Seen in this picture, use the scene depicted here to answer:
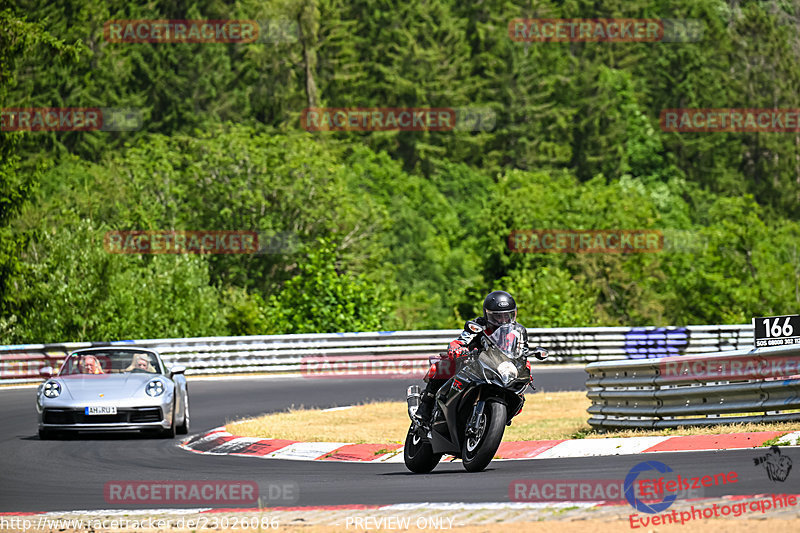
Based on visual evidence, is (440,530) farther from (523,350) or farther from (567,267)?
(567,267)

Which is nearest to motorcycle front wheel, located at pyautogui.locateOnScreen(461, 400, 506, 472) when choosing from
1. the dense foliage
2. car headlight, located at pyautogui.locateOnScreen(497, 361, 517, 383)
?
car headlight, located at pyautogui.locateOnScreen(497, 361, 517, 383)

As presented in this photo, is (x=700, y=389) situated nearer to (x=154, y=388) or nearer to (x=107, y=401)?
(x=154, y=388)

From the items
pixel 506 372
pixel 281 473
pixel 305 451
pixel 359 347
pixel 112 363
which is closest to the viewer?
pixel 506 372

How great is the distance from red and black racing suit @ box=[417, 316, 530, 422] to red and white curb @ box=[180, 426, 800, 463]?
5.80ft

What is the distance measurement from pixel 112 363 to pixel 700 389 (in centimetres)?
840

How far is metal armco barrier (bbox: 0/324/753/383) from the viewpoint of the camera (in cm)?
2880

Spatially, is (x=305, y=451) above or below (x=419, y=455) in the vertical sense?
below

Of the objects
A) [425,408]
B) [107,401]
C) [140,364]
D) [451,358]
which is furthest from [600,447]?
[140,364]

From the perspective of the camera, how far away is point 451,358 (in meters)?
11.0

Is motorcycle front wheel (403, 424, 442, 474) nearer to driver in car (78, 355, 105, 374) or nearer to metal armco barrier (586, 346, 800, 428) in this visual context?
metal armco barrier (586, 346, 800, 428)

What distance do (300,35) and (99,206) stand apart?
2261 centimetres

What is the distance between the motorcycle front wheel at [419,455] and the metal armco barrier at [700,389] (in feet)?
11.5

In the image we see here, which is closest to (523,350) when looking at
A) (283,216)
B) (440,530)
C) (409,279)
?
(440,530)

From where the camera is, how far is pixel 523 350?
10461 mm
